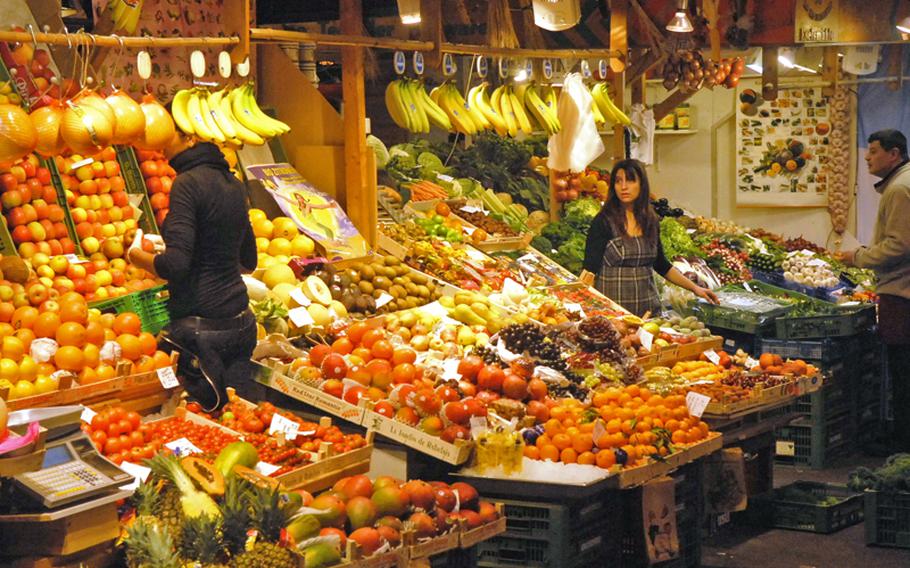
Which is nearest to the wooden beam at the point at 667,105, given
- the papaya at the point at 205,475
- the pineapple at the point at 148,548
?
the papaya at the point at 205,475

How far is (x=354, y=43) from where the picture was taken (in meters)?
7.77

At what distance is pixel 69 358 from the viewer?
5430 millimetres

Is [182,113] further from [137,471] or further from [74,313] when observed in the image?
[137,471]

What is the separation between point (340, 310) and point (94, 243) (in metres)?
1.31

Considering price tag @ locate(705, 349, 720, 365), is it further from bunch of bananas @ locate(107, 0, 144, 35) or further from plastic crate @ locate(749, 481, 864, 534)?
bunch of bananas @ locate(107, 0, 144, 35)

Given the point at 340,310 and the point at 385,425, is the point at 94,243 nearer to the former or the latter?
the point at 340,310

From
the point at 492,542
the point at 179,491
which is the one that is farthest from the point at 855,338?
the point at 179,491

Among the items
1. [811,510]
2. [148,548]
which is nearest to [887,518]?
[811,510]

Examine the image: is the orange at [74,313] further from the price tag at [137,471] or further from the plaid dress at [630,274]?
the plaid dress at [630,274]

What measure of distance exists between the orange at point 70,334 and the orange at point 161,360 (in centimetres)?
35

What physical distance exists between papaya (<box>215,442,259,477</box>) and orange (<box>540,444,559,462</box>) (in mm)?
1377

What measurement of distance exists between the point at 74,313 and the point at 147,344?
0.35 m

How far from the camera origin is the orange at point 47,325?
18.2 ft

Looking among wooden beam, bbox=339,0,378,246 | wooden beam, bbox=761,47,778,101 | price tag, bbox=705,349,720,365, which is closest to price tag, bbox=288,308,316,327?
wooden beam, bbox=339,0,378,246
